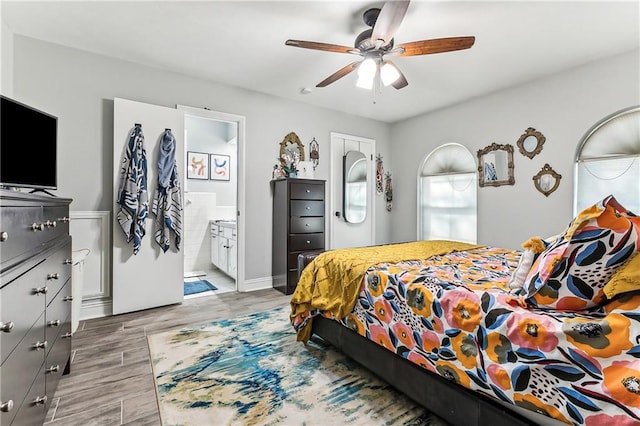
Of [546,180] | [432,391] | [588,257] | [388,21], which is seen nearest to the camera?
[588,257]

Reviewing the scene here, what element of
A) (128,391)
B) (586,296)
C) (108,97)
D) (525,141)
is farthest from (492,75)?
(128,391)

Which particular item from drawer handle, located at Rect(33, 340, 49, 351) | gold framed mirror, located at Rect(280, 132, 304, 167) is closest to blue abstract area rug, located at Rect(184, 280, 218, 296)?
gold framed mirror, located at Rect(280, 132, 304, 167)

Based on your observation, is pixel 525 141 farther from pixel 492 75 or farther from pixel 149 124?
pixel 149 124

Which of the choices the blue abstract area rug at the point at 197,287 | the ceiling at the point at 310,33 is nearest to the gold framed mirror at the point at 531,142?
the ceiling at the point at 310,33

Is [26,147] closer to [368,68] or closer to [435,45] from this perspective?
[368,68]

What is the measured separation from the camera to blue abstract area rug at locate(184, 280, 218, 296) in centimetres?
391

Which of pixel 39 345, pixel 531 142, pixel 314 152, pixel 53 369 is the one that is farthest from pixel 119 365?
pixel 531 142

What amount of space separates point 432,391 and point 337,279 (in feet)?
2.86

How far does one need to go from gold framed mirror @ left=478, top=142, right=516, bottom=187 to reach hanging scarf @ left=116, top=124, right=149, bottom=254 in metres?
4.22

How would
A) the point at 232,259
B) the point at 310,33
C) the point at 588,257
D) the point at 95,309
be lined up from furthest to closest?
the point at 232,259, the point at 95,309, the point at 310,33, the point at 588,257

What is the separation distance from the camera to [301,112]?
438 cm

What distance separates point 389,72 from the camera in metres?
2.56

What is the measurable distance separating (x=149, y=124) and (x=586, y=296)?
12.2 ft

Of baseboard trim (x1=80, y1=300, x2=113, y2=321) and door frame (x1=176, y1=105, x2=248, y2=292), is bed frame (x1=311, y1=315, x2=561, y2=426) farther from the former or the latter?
baseboard trim (x1=80, y1=300, x2=113, y2=321)
